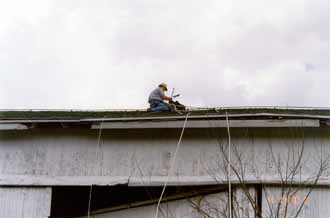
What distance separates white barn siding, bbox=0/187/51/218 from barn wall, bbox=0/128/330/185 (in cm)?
22

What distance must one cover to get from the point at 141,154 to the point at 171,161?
0.68 meters

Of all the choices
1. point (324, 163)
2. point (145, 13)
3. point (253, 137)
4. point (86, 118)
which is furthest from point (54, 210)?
point (145, 13)

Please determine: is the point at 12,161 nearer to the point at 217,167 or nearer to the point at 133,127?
the point at 133,127

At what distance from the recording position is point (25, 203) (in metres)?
10.9

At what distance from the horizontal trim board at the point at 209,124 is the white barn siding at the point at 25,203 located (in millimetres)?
1874

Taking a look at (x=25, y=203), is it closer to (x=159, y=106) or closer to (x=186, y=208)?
(x=186, y=208)

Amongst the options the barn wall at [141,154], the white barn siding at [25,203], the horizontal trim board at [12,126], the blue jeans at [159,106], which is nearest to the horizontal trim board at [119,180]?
the barn wall at [141,154]

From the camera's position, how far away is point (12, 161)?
36.7 feet

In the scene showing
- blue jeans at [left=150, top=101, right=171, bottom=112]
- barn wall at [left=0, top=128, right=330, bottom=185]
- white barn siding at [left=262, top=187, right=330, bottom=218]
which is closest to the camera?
white barn siding at [left=262, top=187, right=330, bottom=218]

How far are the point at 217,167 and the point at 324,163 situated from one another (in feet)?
7.10

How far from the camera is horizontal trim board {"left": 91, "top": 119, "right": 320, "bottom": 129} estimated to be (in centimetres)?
1005

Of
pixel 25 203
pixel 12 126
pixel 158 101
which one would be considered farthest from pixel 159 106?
pixel 25 203

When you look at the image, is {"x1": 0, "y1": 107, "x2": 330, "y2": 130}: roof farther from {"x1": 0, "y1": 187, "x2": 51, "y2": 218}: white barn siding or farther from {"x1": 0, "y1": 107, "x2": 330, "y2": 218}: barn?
{"x1": 0, "y1": 187, "x2": 51, "y2": 218}: white barn siding

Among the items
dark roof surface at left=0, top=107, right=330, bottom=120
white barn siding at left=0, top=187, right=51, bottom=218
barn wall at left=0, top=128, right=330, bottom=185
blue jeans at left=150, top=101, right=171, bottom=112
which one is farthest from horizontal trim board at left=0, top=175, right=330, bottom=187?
blue jeans at left=150, top=101, right=171, bottom=112
